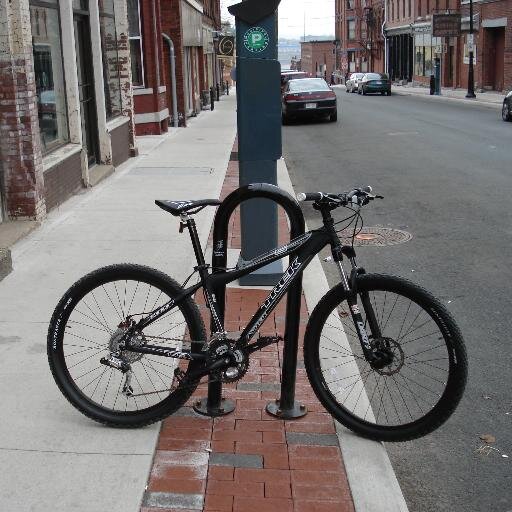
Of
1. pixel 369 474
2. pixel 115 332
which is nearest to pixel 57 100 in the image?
pixel 115 332

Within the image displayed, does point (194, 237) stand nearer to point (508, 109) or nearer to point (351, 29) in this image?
point (508, 109)

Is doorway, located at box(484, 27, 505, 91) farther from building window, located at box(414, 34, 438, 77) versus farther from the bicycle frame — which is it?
the bicycle frame

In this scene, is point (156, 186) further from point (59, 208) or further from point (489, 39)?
point (489, 39)

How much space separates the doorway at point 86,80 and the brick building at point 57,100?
0.02 meters

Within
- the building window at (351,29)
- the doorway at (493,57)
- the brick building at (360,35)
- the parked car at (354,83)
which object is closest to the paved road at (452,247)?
the doorway at (493,57)

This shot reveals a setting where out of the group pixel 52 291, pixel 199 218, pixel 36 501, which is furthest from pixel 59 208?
pixel 36 501

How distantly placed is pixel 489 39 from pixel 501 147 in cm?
2941

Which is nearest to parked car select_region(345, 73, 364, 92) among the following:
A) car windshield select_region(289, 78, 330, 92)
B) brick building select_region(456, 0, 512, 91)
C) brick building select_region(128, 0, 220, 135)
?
brick building select_region(456, 0, 512, 91)

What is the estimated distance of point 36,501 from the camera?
3.40 m

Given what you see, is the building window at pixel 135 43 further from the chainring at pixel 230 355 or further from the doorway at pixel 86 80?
the chainring at pixel 230 355

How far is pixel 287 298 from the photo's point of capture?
4.04m

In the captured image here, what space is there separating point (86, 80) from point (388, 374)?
10.2 metres

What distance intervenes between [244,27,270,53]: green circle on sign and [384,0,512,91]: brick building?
123ft

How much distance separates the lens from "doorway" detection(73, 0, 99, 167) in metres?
12.5
